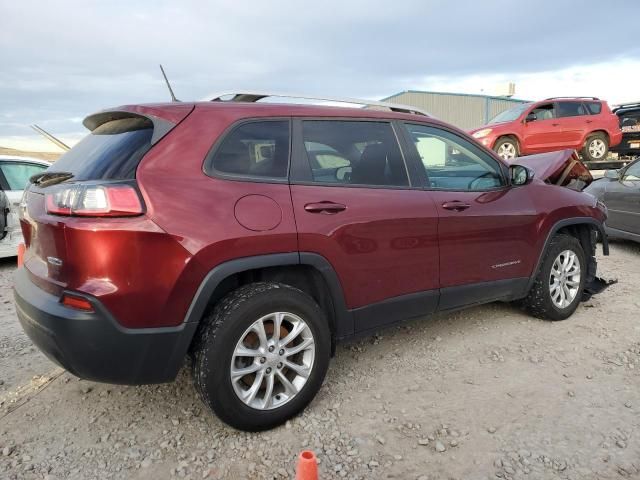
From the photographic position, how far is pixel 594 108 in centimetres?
1227

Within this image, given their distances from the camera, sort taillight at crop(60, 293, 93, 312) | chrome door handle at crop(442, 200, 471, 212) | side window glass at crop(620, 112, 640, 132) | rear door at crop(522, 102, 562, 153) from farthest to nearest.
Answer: side window glass at crop(620, 112, 640, 132) < rear door at crop(522, 102, 562, 153) < chrome door handle at crop(442, 200, 471, 212) < taillight at crop(60, 293, 93, 312)

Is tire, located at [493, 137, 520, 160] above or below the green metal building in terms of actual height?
below

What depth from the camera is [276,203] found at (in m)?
2.52

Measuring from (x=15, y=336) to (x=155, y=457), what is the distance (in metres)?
2.27

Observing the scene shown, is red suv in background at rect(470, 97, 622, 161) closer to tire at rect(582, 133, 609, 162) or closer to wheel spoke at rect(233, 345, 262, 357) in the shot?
tire at rect(582, 133, 609, 162)

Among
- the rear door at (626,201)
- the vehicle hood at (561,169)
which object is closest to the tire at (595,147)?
the rear door at (626,201)

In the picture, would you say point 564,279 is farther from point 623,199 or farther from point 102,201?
point 102,201

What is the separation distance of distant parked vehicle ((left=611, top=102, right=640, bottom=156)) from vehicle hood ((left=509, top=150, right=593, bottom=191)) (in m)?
9.42

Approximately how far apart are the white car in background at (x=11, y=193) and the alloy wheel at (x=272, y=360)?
448 centimetres

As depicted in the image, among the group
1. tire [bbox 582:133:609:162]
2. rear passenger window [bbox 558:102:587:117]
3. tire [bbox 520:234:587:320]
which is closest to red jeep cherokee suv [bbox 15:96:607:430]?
tire [bbox 520:234:587:320]

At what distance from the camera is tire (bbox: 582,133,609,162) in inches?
479

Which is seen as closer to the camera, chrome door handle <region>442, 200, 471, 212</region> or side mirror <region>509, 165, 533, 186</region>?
chrome door handle <region>442, 200, 471, 212</region>

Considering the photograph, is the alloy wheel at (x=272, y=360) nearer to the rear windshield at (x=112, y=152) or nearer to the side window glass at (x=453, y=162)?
the rear windshield at (x=112, y=152)

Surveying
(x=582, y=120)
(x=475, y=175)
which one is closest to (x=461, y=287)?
(x=475, y=175)
